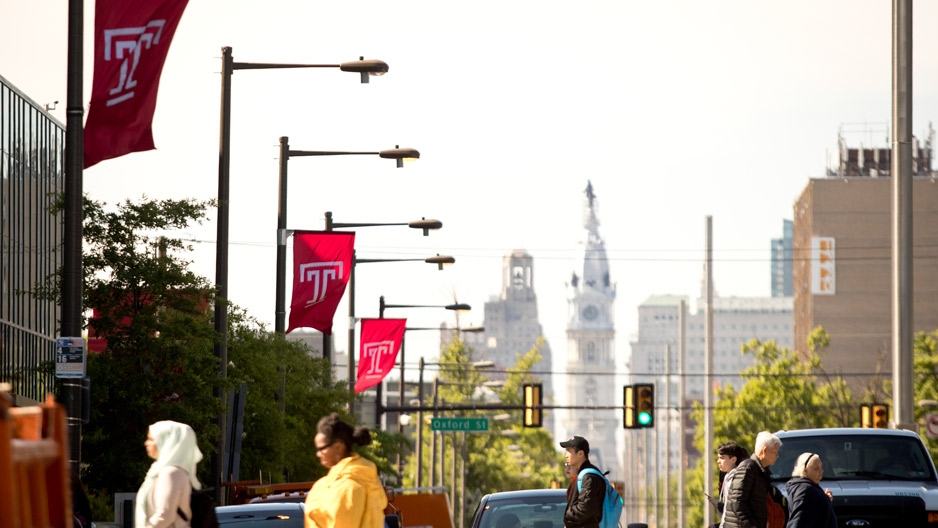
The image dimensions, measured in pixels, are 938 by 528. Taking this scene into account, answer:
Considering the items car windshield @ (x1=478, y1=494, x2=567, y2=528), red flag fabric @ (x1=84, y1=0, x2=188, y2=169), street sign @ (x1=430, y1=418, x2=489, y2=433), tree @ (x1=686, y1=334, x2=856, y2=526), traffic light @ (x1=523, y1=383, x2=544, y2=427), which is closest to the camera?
red flag fabric @ (x1=84, y1=0, x2=188, y2=169)

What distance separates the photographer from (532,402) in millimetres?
46188

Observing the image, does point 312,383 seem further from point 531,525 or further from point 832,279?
point 832,279

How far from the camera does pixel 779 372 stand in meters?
74.1

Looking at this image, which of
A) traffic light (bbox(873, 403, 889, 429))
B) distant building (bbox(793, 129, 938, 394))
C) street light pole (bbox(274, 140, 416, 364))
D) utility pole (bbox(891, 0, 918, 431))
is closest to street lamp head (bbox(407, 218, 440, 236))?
street light pole (bbox(274, 140, 416, 364))

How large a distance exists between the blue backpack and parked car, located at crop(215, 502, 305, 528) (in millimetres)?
2429

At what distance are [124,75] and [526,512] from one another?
6.01 metres

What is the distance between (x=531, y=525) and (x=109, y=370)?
8.66 metres

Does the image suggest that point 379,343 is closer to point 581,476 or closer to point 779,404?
point 581,476

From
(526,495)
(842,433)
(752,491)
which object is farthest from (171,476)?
(842,433)

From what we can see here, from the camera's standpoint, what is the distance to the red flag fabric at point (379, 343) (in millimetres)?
37875

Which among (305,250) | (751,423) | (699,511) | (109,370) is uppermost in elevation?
(305,250)

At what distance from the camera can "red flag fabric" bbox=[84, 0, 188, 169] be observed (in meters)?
15.7

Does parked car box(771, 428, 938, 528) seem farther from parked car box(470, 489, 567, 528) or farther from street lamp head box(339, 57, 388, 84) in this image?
street lamp head box(339, 57, 388, 84)

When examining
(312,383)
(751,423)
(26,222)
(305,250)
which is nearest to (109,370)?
(305,250)
